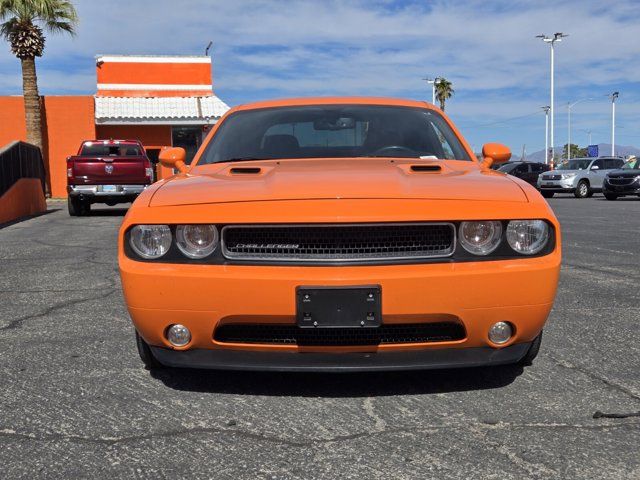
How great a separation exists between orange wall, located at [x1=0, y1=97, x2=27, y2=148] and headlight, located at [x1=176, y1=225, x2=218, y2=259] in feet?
87.2

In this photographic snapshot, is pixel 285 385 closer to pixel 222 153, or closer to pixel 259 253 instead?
pixel 259 253

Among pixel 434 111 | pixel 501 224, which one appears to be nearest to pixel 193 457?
pixel 501 224

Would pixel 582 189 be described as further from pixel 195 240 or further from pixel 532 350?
pixel 195 240

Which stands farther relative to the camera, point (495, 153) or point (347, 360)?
point (495, 153)

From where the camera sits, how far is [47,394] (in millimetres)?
3395

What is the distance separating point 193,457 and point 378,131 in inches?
104

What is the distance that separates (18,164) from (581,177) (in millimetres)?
20518

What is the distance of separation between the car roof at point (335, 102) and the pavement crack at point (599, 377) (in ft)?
6.60

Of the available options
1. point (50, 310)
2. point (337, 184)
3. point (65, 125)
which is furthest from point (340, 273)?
point (65, 125)

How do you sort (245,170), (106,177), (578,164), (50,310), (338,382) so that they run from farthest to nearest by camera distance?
(578,164)
(106,177)
(50,310)
(245,170)
(338,382)

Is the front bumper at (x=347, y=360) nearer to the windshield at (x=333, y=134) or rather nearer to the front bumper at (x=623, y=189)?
the windshield at (x=333, y=134)

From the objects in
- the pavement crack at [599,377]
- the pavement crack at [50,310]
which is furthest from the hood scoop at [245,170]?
the pavement crack at [50,310]

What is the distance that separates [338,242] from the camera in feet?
9.84

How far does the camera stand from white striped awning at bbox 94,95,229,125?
87.5 feet
